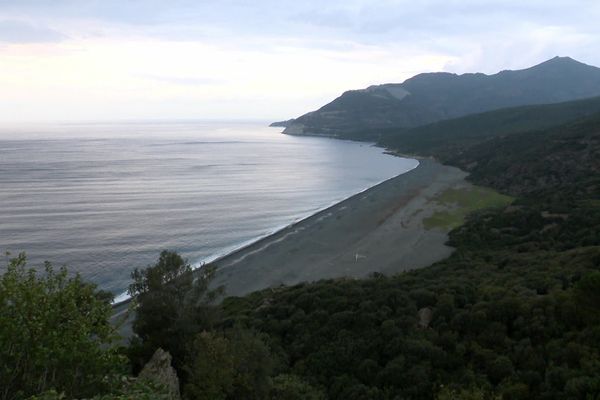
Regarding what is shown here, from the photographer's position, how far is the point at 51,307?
9.34m

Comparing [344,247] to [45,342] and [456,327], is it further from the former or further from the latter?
[45,342]

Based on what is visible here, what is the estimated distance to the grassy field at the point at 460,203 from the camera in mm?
61812

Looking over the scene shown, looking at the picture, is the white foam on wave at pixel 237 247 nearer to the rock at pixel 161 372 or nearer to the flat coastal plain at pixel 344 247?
the flat coastal plain at pixel 344 247

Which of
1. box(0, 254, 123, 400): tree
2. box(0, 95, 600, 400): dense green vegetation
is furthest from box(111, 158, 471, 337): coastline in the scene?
box(0, 254, 123, 400): tree

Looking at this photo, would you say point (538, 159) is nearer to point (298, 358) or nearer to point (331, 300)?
point (331, 300)

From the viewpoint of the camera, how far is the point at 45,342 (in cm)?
898

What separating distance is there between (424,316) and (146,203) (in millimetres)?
58014

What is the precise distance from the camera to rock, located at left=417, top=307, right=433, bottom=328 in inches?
933

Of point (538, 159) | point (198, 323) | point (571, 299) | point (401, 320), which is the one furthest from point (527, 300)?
point (538, 159)

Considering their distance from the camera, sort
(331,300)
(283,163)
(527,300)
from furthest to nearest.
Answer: (283,163)
(331,300)
(527,300)

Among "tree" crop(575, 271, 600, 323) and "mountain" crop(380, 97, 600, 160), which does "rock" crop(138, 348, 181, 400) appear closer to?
"tree" crop(575, 271, 600, 323)

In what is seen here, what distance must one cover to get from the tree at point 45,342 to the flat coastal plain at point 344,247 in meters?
29.2

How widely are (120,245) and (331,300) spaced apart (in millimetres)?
30216

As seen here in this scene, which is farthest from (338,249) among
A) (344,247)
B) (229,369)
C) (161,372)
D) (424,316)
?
(229,369)
